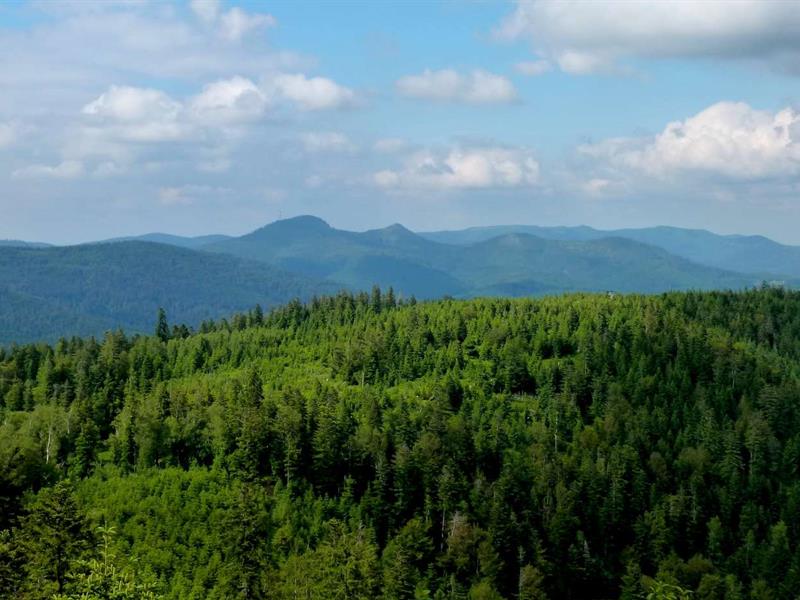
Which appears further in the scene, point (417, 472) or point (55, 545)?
point (417, 472)

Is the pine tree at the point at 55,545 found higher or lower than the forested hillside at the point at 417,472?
higher

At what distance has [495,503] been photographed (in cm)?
12412

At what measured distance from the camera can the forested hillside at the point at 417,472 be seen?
101 meters

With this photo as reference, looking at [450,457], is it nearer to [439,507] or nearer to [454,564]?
[439,507]

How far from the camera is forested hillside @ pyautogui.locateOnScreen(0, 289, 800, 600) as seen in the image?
100875 millimetres

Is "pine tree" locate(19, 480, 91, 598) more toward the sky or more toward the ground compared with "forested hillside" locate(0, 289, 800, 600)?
more toward the sky

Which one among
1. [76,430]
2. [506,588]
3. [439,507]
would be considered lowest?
[506,588]

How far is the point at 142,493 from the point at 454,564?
4548 centimetres

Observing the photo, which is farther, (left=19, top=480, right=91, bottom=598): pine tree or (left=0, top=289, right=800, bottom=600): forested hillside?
(left=0, top=289, right=800, bottom=600): forested hillside

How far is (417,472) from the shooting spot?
433 feet

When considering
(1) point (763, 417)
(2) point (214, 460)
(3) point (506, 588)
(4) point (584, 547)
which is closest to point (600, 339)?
(1) point (763, 417)

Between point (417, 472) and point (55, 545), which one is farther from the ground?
point (55, 545)

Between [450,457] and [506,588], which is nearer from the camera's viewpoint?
[506,588]

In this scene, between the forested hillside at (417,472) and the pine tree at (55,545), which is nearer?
the pine tree at (55,545)
